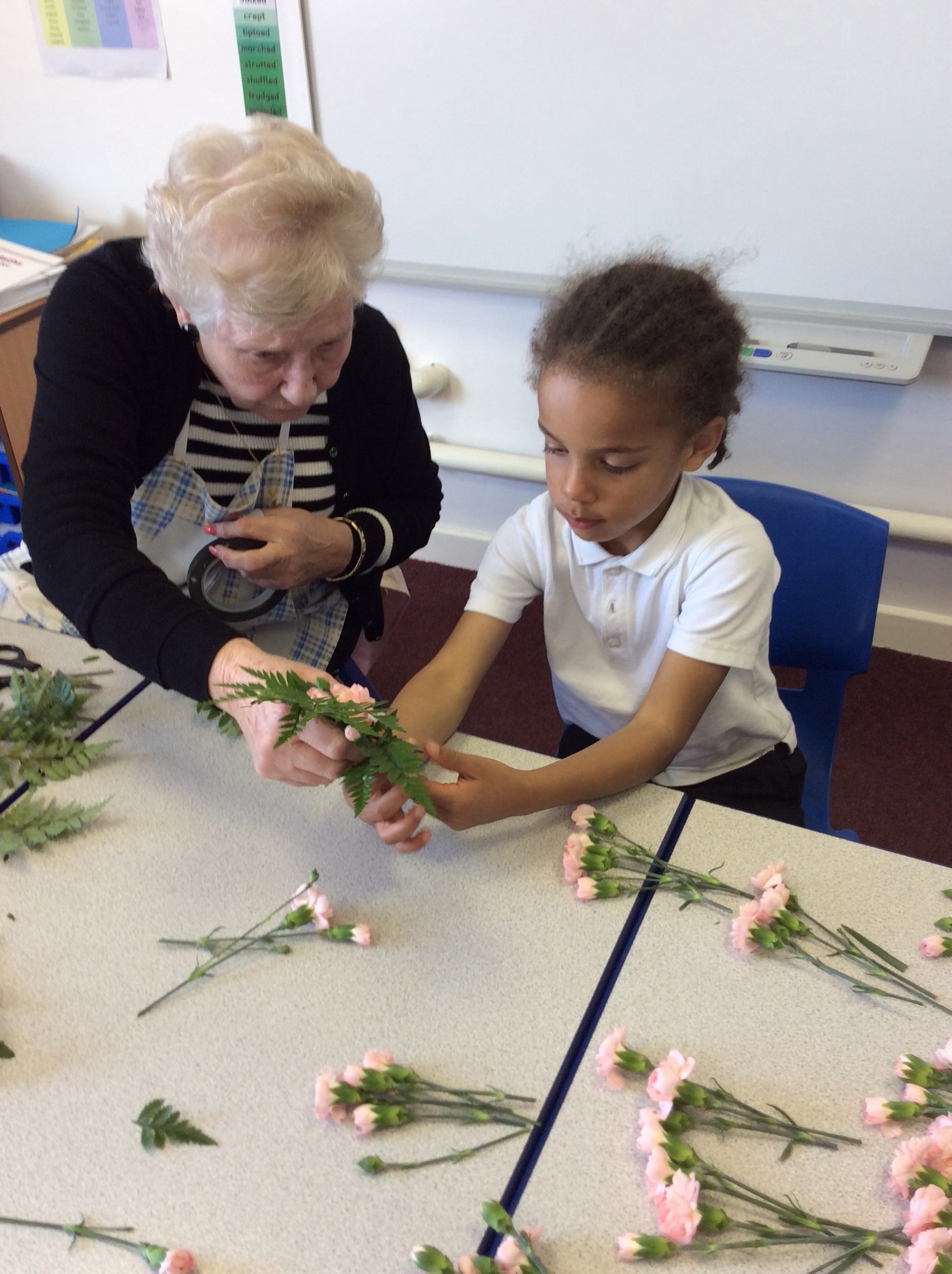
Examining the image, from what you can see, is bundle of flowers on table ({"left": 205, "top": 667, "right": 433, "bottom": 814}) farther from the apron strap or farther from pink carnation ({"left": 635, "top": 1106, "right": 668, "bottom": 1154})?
the apron strap

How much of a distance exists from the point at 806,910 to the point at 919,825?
1473mm

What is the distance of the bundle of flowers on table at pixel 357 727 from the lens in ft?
2.85

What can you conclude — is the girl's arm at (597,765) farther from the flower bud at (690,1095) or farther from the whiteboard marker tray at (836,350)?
the whiteboard marker tray at (836,350)

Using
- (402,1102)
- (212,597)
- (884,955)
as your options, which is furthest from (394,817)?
(212,597)

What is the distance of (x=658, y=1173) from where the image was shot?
742mm

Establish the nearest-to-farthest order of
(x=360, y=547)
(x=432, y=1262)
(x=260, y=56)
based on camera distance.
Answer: (x=432, y=1262) → (x=360, y=547) → (x=260, y=56)

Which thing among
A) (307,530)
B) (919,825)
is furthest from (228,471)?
(919,825)

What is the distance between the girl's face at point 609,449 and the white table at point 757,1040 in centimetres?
41

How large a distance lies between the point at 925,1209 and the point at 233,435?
4.06 feet

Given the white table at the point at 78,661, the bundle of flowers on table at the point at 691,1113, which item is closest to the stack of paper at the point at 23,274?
the white table at the point at 78,661

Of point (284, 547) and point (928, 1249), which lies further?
point (284, 547)

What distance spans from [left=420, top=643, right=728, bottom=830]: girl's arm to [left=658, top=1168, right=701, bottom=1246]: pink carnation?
0.42 m

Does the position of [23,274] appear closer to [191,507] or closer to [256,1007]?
[191,507]

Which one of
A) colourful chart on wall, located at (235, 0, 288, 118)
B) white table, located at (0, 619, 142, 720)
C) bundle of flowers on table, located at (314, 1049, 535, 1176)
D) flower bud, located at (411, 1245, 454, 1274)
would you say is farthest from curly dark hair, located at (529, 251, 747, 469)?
colourful chart on wall, located at (235, 0, 288, 118)
